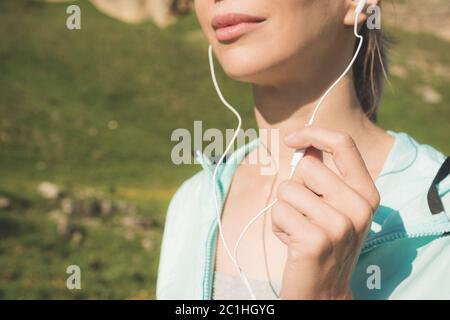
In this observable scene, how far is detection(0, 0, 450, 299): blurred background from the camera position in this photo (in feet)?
23.7

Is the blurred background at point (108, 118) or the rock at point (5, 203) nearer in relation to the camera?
the blurred background at point (108, 118)

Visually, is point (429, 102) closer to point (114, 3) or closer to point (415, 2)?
point (415, 2)

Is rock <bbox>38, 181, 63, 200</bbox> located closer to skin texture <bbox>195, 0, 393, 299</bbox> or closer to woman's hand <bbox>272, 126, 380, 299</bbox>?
skin texture <bbox>195, 0, 393, 299</bbox>

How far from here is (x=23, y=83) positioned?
11.2 m

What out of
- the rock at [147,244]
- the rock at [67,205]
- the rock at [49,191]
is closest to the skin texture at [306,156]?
the rock at [147,244]

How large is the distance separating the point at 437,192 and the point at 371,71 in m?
0.64

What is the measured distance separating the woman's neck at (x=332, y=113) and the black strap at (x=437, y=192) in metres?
0.24

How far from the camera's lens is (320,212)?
1.66 m

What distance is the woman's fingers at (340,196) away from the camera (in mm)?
1663

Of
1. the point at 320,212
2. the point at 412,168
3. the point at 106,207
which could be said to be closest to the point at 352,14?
the point at 412,168

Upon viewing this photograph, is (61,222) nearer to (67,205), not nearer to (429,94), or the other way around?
(67,205)

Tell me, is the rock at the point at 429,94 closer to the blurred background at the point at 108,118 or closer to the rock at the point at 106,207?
the blurred background at the point at 108,118
